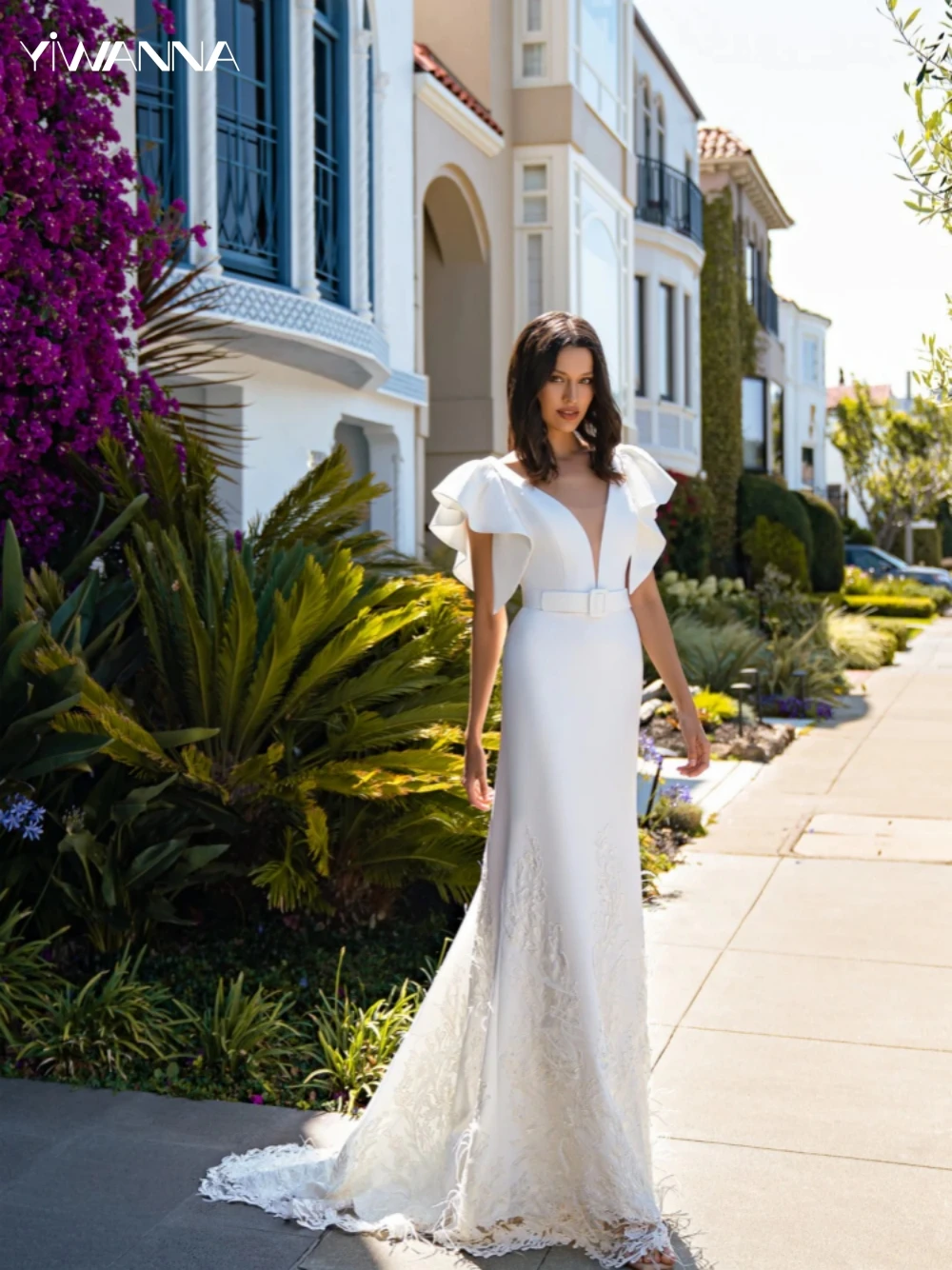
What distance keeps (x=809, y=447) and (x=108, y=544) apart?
43366 millimetres

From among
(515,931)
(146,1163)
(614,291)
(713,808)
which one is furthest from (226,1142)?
(614,291)

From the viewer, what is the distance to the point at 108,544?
239 inches

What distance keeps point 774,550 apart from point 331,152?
679 inches

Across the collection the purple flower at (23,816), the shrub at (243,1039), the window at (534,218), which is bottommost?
the shrub at (243,1039)

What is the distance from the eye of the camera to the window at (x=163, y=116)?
9312 mm

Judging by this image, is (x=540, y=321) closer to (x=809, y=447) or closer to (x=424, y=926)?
(x=424, y=926)

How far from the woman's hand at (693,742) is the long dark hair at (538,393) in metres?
0.65

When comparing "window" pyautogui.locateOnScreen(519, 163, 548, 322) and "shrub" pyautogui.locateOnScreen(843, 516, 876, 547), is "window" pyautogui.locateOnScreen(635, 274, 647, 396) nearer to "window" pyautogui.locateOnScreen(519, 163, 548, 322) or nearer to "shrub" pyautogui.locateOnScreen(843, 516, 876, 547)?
"window" pyautogui.locateOnScreen(519, 163, 548, 322)

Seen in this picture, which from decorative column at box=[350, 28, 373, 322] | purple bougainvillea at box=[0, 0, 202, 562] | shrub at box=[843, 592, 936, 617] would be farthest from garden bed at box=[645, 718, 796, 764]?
shrub at box=[843, 592, 936, 617]

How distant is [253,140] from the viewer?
33.9 ft

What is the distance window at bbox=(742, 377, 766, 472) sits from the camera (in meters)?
30.8

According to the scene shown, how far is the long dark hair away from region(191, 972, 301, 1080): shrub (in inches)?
80.9

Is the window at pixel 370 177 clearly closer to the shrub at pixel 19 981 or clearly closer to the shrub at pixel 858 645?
the shrub at pixel 19 981

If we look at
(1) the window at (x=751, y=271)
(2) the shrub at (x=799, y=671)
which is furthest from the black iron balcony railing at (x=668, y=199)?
(2) the shrub at (x=799, y=671)
